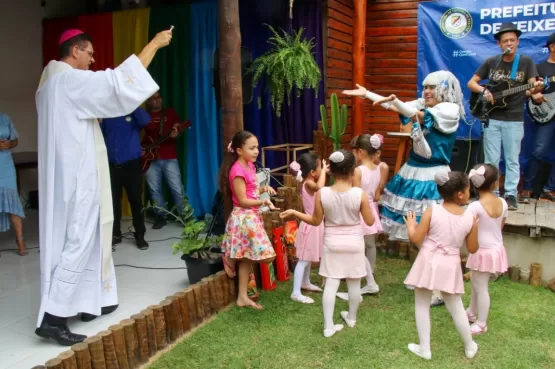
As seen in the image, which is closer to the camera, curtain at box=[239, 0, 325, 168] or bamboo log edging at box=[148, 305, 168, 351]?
bamboo log edging at box=[148, 305, 168, 351]

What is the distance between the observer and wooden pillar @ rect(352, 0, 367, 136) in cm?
620

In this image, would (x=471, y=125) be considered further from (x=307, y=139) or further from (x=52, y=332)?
(x=52, y=332)

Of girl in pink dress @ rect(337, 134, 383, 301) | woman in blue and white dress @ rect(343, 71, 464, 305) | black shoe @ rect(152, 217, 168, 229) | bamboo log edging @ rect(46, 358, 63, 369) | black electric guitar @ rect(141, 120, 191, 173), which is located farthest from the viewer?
black shoe @ rect(152, 217, 168, 229)

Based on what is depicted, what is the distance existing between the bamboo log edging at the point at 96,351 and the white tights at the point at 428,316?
1.85m

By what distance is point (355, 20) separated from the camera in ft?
20.5

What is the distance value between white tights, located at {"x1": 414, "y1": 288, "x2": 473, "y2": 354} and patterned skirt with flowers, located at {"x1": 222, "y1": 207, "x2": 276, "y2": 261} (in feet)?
3.77

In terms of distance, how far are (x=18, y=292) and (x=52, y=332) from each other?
1166 mm

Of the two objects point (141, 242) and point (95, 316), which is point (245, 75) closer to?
point (141, 242)

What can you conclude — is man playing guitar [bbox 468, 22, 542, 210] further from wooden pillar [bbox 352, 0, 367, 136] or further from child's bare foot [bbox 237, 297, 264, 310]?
child's bare foot [bbox 237, 297, 264, 310]

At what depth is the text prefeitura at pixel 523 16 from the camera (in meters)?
5.62

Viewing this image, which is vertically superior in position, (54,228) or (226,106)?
(226,106)

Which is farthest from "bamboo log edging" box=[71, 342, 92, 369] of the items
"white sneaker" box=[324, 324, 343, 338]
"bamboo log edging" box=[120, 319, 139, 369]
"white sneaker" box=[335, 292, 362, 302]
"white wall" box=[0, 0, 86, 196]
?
"white wall" box=[0, 0, 86, 196]

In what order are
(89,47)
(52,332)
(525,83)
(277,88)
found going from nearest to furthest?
(52,332) → (89,47) → (525,83) → (277,88)

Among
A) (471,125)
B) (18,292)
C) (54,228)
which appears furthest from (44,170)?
(471,125)
